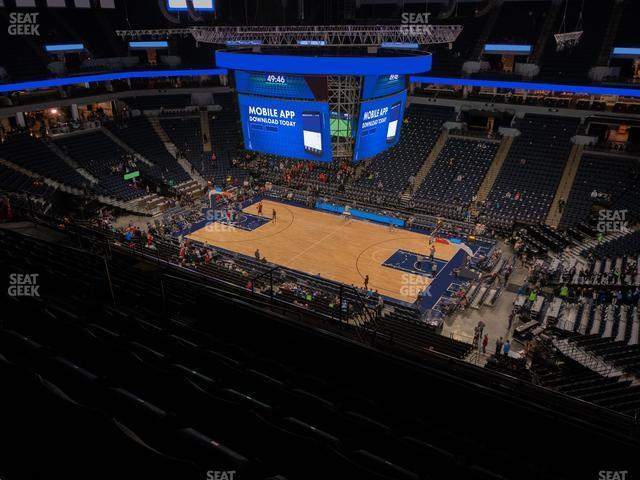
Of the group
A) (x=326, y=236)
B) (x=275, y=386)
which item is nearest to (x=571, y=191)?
(x=326, y=236)

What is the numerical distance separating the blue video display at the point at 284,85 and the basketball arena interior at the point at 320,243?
4.5 inches

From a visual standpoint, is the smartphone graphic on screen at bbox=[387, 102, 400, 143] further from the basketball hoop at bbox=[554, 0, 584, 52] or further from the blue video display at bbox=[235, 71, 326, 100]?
the basketball hoop at bbox=[554, 0, 584, 52]

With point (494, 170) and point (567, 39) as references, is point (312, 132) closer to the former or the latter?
point (494, 170)

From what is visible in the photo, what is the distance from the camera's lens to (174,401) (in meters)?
5.77

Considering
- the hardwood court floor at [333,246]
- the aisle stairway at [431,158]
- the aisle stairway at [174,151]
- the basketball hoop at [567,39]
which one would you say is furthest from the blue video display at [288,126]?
the basketball hoop at [567,39]

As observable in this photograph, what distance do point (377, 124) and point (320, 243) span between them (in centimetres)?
1042

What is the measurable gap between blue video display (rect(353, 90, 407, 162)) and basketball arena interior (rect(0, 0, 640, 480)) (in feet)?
0.41

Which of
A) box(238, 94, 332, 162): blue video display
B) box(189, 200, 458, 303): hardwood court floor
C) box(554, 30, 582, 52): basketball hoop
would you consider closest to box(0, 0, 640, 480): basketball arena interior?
box(238, 94, 332, 162): blue video display

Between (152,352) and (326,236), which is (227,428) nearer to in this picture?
(152,352)

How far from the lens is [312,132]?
19344mm

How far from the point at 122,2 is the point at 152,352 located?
46072 mm

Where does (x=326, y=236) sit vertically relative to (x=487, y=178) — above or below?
below

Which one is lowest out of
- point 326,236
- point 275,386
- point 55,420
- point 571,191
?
point 326,236

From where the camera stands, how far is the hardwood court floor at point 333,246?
24766 millimetres
